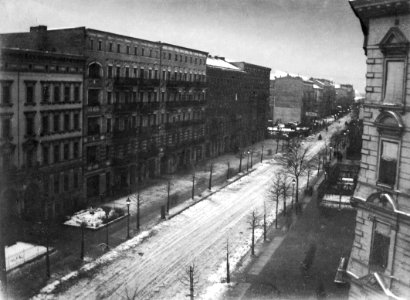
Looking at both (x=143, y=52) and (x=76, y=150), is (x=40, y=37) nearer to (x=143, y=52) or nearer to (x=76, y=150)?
(x=76, y=150)

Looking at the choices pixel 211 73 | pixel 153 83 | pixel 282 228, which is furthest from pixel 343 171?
pixel 211 73

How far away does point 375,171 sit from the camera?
52.9 ft

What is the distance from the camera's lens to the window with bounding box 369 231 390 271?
15.9m

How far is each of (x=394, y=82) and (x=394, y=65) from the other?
21.1 inches

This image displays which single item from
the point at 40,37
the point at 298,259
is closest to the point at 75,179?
the point at 40,37

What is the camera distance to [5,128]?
112 feet

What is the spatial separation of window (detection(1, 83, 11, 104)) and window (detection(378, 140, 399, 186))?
26.9 m

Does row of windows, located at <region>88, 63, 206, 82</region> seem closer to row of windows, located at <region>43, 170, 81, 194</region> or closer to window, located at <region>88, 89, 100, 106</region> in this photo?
window, located at <region>88, 89, 100, 106</region>

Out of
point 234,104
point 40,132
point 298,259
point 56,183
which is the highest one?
point 234,104

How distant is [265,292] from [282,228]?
41.1 ft

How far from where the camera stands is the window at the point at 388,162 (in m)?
15.4

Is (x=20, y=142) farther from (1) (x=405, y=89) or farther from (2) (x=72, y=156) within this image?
(1) (x=405, y=89)

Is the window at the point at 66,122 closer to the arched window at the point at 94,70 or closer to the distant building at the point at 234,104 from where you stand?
the arched window at the point at 94,70

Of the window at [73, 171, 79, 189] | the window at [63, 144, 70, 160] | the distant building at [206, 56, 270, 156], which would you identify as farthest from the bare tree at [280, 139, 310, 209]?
the window at [63, 144, 70, 160]
